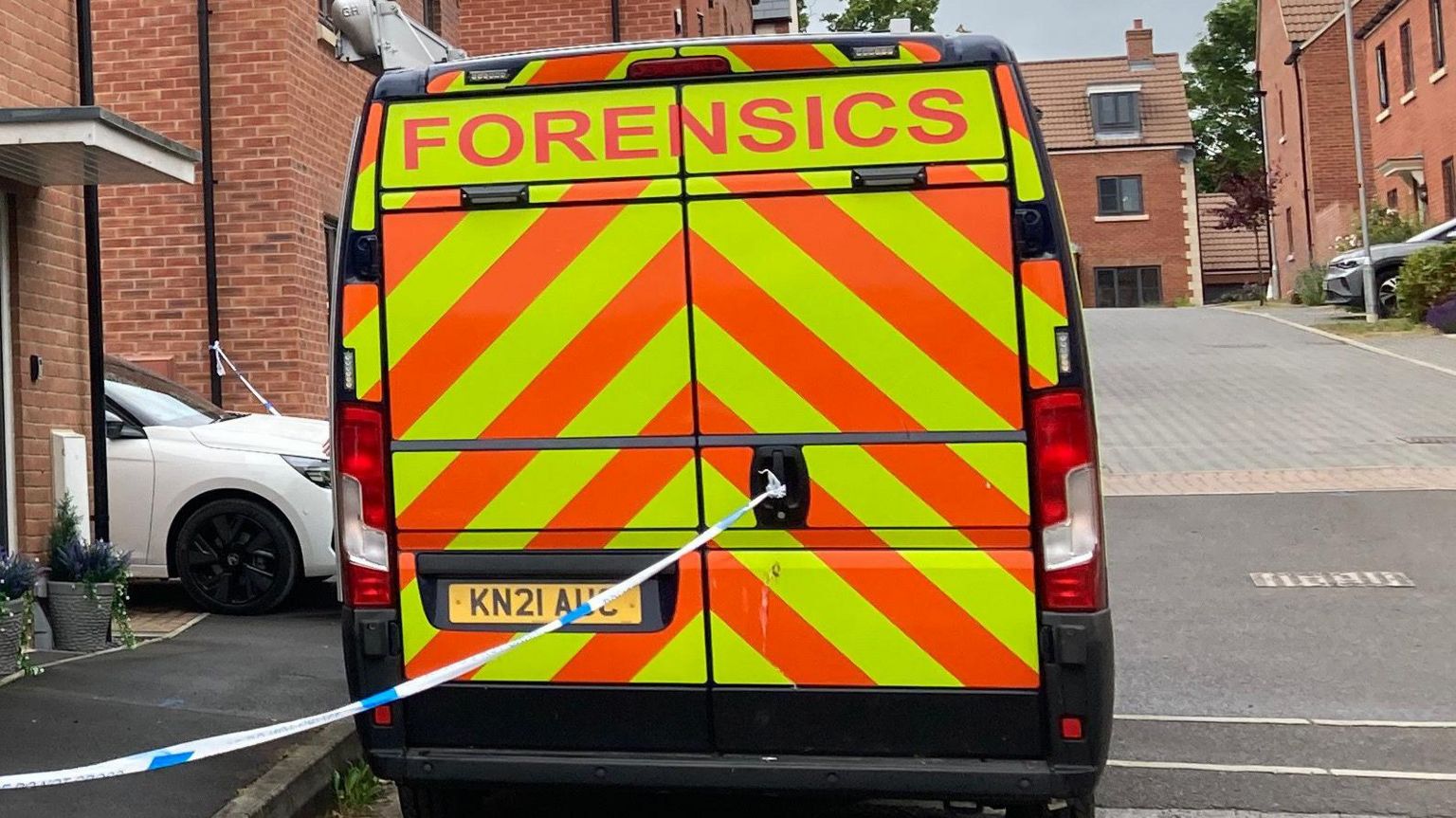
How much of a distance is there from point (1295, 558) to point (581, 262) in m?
7.98

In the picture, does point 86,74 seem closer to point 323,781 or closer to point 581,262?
point 323,781

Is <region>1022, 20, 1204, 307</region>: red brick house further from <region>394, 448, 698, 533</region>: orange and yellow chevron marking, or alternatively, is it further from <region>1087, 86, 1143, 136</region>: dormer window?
<region>394, 448, 698, 533</region>: orange and yellow chevron marking

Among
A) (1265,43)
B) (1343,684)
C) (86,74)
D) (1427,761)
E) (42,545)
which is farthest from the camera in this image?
(1265,43)

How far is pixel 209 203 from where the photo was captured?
12031 mm

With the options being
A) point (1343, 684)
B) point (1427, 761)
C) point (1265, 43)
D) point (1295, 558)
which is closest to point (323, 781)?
point (1427, 761)

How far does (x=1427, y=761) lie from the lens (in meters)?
5.84

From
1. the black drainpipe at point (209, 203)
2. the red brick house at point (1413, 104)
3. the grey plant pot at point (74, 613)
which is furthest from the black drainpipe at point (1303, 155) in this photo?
the grey plant pot at point (74, 613)

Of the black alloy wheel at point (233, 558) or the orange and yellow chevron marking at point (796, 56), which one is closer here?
the orange and yellow chevron marking at point (796, 56)

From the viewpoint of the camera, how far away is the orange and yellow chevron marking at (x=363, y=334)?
163 inches

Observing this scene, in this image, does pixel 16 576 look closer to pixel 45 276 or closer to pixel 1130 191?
pixel 45 276

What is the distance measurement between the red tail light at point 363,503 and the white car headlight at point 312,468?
4757mm

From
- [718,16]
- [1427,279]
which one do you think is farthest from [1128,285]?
[718,16]

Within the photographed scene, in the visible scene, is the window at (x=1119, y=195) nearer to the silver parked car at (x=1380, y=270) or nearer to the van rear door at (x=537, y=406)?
the silver parked car at (x=1380, y=270)

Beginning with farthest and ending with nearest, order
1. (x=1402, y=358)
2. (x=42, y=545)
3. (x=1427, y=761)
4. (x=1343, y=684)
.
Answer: (x=1402, y=358) < (x=42, y=545) < (x=1343, y=684) < (x=1427, y=761)
